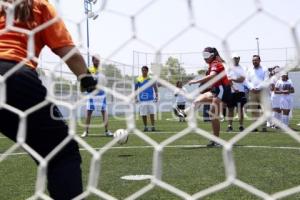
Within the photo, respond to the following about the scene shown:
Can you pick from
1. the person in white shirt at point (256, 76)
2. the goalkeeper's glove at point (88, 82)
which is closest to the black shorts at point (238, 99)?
the person in white shirt at point (256, 76)

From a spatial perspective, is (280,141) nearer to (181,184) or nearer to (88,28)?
(181,184)

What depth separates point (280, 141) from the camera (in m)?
6.71

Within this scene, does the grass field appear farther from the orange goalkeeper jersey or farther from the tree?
the orange goalkeeper jersey

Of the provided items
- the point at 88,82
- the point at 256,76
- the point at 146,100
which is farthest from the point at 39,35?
the point at 146,100

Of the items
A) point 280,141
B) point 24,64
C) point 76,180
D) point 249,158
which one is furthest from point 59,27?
point 280,141

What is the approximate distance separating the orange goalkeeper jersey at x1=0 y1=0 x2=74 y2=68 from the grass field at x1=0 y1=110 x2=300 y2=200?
1468 millimetres

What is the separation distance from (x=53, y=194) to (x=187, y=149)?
4.05 meters

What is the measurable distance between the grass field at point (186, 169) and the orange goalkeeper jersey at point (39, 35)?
147 centimetres

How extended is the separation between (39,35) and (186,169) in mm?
2628

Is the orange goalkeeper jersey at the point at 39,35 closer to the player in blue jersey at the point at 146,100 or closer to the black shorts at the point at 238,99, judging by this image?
the player in blue jersey at the point at 146,100

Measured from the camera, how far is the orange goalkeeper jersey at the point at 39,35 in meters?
1.90

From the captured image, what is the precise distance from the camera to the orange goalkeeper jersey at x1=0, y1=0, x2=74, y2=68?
6.23 feet

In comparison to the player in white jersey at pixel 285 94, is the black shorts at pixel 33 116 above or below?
below

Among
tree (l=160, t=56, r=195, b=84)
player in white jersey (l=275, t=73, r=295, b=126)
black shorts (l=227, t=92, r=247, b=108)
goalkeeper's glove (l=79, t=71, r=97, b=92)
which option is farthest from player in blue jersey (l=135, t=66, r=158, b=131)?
goalkeeper's glove (l=79, t=71, r=97, b=92)
